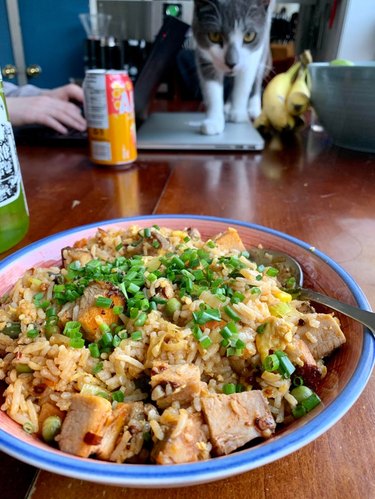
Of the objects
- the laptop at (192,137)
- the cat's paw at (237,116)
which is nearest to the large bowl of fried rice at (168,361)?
the laptop at (192,137)

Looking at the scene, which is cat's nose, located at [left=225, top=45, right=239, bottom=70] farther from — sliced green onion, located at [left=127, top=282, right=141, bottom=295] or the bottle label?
sliced green onion, located at [left=127, top=282, right=141, bottom=295]

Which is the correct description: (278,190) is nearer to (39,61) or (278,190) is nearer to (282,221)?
(282,221)

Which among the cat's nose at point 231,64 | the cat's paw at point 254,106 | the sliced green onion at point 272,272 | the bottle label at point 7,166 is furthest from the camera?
the cat's paw at point 254,106

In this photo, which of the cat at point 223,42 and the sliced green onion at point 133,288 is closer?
the sliced green onion at point 133,288

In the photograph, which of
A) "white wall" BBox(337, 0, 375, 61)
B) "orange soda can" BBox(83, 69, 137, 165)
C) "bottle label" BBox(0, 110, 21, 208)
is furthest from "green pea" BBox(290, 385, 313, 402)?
"white wall" BBox(337, 0, 375, 61)

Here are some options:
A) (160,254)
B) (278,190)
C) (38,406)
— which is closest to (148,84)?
(278,190)

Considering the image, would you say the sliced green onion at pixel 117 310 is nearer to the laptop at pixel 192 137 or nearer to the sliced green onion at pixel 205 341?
the sliced green onion at pixel 205 341

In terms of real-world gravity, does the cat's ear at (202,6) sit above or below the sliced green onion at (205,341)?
above
